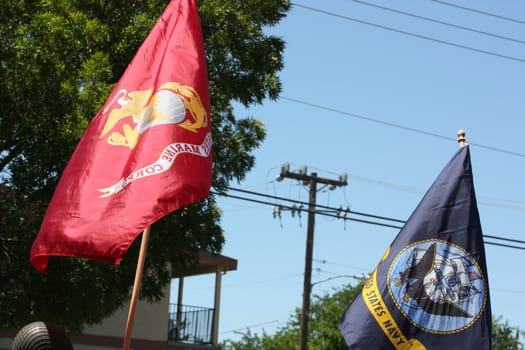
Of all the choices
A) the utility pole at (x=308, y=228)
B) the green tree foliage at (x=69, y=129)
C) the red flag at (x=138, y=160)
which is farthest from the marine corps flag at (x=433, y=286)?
the utility pole at (x=308, y=228)

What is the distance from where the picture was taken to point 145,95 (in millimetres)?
7641

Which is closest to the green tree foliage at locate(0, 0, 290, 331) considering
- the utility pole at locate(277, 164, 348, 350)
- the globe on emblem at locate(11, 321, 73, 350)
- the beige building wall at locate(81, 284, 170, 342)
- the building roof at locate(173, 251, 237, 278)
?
the globe on emblem at locate(11, 321, 73, 350)

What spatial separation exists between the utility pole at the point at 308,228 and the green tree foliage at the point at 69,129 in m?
14.5

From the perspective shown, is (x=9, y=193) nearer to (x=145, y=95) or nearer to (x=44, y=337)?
(x=145, y=95)

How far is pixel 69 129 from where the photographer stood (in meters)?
11.6

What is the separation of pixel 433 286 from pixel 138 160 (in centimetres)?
251

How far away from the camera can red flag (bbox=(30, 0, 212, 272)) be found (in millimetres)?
6789

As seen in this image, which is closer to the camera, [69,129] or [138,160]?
[138,160]

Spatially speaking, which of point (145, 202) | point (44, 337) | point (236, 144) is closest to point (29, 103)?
point (236, 144)

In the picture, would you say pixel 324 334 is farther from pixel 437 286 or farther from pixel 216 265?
pixel 437 286

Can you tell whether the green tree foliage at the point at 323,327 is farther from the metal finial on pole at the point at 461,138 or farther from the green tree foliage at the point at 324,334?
the metal finial on pole at the point at 461,138

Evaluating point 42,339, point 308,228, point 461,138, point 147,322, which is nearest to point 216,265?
point 147,322

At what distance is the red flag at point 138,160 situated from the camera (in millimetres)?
6789

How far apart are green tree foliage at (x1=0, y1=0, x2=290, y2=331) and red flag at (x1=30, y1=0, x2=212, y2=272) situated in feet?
13.1
